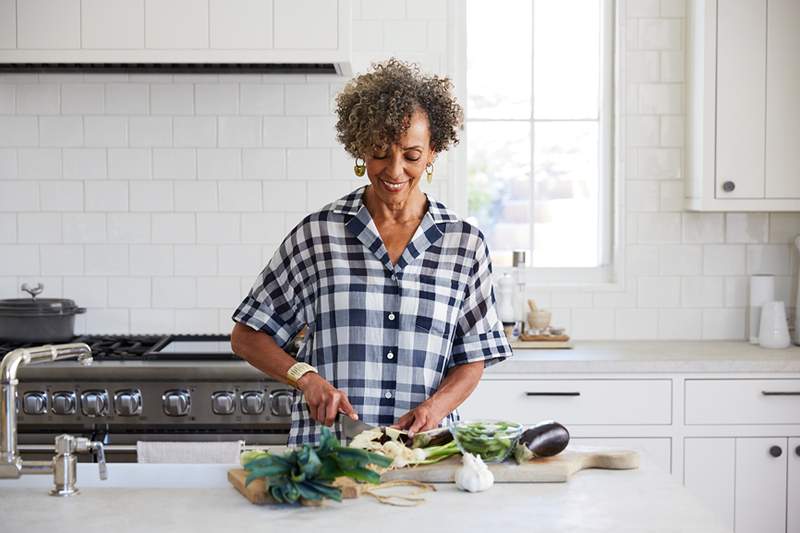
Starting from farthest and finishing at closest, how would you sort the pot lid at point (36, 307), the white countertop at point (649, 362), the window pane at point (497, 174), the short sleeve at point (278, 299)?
the window pane at point (497, 174) < the pot lid at point (36, 307) < the white countertop at point (649, 362) < the short sleeve at point (278, 299)

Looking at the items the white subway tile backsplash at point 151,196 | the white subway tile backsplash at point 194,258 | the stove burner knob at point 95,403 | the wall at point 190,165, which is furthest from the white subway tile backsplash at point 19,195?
the stove burner knob at point 95,403

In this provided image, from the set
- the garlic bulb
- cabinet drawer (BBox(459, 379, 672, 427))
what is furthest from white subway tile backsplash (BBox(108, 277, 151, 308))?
the garlic bulb

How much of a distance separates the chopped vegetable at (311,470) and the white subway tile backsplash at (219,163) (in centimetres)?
254

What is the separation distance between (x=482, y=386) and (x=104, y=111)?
195 cm

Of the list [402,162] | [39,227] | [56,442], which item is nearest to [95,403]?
[39,227]

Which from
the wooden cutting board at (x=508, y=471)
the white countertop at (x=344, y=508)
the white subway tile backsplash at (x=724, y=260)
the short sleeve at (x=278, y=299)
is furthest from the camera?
the white subway tile backsplash at (x=724, y=260)

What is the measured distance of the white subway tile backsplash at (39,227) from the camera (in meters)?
4.55

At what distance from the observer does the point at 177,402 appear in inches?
151

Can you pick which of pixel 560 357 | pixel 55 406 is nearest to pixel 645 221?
pixel 560 357

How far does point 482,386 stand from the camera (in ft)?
13.2

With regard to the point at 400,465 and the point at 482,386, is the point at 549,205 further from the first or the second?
the point at 400,465

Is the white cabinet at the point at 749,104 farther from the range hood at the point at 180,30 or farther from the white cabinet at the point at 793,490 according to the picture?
the range hood at the point at 180,30

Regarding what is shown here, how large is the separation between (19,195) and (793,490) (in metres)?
3.31

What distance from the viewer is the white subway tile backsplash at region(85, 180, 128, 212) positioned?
454cm
